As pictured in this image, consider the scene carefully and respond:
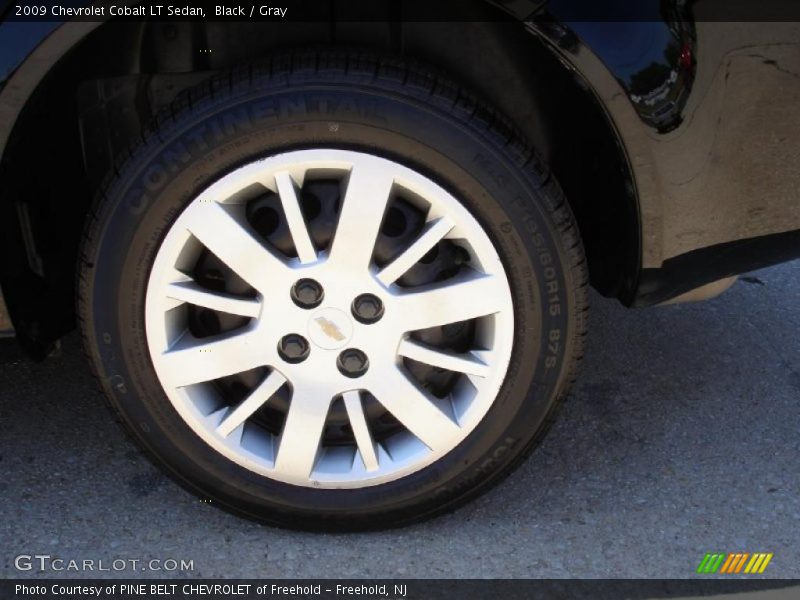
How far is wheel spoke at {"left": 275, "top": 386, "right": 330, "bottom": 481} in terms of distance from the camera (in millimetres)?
2057

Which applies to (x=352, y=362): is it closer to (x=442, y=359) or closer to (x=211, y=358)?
(x=442, y=359)

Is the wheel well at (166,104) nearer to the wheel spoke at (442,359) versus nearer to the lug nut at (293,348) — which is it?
the wheel spoke at (442,359)

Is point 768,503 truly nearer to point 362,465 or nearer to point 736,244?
point 736,244

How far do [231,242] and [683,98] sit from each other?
95 cm

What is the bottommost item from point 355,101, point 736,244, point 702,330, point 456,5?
point 702,330

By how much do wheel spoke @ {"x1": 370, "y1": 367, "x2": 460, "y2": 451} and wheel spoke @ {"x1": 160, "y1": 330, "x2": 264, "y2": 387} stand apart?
0.91 ft

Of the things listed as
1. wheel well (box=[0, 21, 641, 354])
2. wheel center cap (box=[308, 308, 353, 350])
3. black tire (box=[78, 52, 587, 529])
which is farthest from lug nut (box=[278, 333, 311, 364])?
wheel well (box=[0, 21, 641, 354])

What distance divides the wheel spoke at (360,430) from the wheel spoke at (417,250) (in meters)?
0.27

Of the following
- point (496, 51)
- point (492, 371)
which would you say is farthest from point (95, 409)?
point (496, 51)

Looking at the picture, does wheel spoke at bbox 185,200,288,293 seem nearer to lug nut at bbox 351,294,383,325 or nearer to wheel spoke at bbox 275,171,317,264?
wheel spoke at bbox 275,171,317,264

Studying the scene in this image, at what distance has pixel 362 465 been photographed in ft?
6.93

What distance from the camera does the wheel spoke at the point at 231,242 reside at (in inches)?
76.5

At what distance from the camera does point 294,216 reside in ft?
6.37

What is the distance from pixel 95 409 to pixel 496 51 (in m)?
1.43
